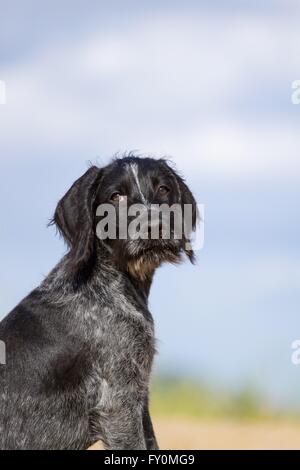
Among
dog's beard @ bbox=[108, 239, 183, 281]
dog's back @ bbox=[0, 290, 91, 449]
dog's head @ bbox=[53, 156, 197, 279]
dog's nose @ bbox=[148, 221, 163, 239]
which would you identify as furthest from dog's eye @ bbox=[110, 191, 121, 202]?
dog's back @ bbox=[0, 290, 91, 449]

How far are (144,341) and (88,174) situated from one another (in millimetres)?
2234

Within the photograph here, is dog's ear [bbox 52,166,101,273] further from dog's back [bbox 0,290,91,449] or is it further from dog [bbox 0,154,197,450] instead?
dog's back [bbox 0,290,91,449]

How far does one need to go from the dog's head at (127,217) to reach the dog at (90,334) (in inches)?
0.6

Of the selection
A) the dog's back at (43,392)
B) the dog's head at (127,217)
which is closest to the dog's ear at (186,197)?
the dog's head at (127,217)

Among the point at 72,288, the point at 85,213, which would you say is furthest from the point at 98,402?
the point at 85,213

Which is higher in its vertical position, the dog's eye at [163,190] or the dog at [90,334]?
the dog's eye at [163,190]

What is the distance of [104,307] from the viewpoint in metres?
13.3

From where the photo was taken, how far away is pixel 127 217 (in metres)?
13.2

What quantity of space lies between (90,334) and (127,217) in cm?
147

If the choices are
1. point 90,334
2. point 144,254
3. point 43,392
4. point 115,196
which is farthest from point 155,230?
point 43,392

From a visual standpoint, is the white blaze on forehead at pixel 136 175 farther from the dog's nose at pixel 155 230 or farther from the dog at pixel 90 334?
the dog's nose at pixel 155 230

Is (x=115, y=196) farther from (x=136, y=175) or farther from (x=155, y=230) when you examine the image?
(x=155, y=230)

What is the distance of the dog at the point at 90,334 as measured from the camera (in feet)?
42.1

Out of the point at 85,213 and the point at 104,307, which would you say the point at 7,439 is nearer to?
the point at 104,307
